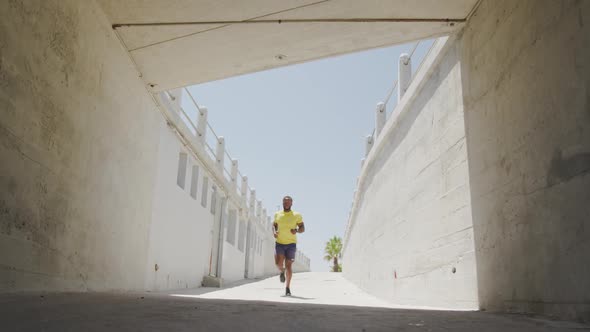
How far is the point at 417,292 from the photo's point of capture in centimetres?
796

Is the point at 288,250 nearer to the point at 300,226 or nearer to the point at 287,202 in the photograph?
the point at 300,226


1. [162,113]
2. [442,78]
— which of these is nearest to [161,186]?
[162,113]

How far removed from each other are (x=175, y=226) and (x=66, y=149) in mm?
6193

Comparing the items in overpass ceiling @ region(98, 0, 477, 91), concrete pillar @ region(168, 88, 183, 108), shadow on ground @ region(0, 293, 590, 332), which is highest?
A: concrete pillar @ region(168, 88, 183, 108)

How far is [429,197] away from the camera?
7590 millimetres

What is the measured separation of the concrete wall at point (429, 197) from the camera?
6.35m

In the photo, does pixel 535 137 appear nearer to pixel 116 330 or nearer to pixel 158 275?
pixel 116 330

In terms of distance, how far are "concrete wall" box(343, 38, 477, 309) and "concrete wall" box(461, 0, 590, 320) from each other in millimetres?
→ 419

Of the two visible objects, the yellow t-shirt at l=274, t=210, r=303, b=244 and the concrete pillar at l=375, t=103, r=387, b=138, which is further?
the concrete pillar at l=375, t=103, r=387, b=138

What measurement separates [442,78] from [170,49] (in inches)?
147

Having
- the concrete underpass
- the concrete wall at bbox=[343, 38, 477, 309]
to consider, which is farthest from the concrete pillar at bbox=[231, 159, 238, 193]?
the concrete underpass

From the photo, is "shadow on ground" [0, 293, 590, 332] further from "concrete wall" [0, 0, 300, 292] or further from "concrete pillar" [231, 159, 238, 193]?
"concrete pillar" [231, 159, 238, 193]

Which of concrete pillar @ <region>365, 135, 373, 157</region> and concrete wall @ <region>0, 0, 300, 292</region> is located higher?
concrete pillar @ <region>365, 135, 373, 157</region>

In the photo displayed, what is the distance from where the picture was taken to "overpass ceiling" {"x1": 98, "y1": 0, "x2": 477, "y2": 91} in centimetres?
631
